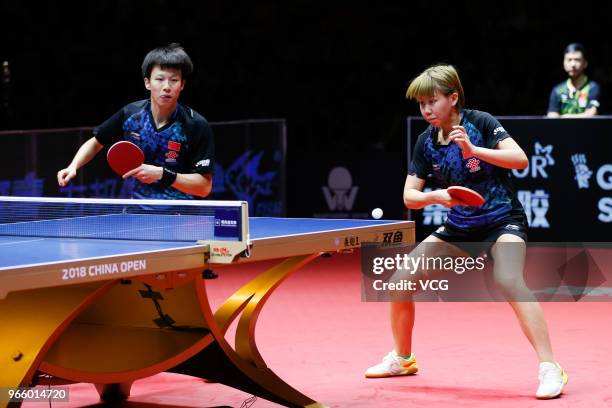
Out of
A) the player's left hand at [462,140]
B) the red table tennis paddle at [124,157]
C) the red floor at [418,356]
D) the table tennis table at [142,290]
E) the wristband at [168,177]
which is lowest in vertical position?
the red floor at [418,356]

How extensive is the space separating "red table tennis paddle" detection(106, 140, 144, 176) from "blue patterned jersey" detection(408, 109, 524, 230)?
4.86 feet

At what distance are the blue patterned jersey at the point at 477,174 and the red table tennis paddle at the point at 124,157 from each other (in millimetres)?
1483

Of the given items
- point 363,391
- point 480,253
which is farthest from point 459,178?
point 363,391

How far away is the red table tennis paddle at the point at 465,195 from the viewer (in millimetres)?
4875

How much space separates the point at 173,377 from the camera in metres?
5.96

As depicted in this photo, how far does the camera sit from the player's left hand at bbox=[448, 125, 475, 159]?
16.7ft

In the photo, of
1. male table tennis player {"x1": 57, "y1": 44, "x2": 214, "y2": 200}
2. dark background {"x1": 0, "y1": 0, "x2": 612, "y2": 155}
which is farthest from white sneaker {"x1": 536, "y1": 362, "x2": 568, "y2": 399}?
dark background {"x1": 0, "y1": 0, "x2": 612, "y2": 155}

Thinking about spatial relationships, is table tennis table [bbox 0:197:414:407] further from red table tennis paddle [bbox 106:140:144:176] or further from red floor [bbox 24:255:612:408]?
red floor [bbox 24:255:612:408]

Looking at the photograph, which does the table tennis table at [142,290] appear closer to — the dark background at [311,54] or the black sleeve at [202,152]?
the black sleeve at [202,152]

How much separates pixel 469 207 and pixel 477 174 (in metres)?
0.17

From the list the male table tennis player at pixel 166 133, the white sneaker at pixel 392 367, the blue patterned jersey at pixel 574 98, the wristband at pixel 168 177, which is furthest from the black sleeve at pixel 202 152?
the blue patterned jersey at pixel 574 98

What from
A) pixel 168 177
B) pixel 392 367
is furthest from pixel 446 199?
pixel 168 177

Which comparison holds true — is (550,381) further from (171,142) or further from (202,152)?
(171,142)

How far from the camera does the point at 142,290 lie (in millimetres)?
5266
